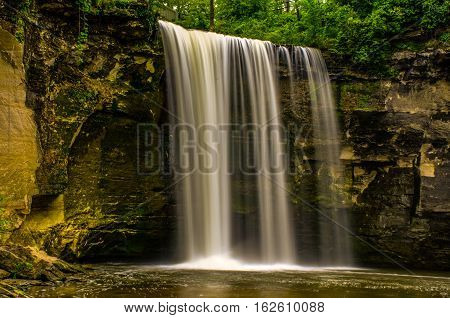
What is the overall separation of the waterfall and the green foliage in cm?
170

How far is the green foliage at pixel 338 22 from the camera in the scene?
494 inches

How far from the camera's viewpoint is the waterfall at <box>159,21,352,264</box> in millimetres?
10953

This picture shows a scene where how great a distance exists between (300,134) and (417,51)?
12.9 feet

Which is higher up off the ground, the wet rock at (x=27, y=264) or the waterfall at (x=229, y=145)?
the waterfall at (x=229, y=145)

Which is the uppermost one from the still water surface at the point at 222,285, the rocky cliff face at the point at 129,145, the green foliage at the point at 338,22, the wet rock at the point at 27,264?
the green foliage at the point at 338,22

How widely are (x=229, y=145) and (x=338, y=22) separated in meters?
5.50

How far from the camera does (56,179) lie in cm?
920

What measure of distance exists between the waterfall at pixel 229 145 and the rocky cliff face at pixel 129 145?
1.50 feet

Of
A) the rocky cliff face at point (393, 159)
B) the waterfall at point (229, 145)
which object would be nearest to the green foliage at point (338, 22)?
the rocky cliff face at point (393, 159)

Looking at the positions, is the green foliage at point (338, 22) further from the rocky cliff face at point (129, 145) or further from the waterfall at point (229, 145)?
the waterfall at point (229, 145)

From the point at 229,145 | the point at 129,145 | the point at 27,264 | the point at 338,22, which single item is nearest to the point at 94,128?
the point at 129,145

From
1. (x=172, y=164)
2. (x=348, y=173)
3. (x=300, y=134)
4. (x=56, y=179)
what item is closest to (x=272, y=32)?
(x=300, y=134)

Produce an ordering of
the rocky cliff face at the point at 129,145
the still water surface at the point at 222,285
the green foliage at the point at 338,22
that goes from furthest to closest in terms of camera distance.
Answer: the green foliage at the point at 338,22 < the rocky cliff face at the point at 129,145 < the still water surface at the point at 222,285

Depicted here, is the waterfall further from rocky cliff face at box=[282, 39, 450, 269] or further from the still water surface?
the still water surface
